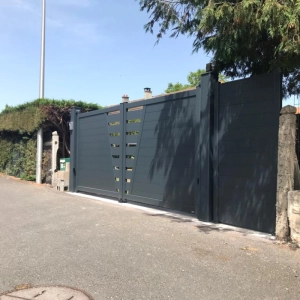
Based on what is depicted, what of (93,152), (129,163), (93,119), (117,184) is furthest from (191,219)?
(93,119)

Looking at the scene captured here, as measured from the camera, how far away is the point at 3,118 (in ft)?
64.8

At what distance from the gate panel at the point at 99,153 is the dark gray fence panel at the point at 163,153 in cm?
68

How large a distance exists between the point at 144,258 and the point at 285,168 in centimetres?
288

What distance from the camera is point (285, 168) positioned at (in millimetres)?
6090

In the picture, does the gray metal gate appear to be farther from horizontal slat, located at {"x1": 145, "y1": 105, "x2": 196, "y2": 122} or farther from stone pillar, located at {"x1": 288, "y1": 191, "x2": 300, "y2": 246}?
stone pillar, located at {"x1": 288, "y1": 191, "x2": 300, "y2": 246}

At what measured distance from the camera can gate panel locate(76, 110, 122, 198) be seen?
11133 mm

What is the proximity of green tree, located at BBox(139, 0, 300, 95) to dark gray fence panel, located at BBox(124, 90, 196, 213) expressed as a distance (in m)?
1.64

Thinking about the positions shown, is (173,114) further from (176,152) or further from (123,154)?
(123,154)

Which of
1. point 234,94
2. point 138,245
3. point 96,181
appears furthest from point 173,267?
point 96,181

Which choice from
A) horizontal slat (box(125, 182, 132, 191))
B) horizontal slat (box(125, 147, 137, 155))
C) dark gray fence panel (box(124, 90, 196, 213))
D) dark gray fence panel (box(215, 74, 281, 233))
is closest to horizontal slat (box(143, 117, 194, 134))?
dark gray fence panel (box(124, 90, 196, 213))

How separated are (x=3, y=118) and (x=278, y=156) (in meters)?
17.3

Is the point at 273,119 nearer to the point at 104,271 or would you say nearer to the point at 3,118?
the point at 104,271

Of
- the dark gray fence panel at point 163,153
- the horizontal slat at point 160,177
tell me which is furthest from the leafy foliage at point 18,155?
the horizontal slat at point 160,177

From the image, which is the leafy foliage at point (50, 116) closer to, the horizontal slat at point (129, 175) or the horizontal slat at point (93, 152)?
the horizontal slat at point (93, 152)
